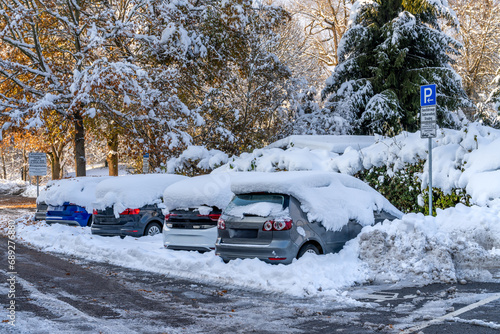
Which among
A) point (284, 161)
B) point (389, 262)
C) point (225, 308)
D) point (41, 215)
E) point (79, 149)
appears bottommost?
point (225, 308)

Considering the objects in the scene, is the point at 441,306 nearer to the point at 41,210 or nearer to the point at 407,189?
the point at 407,189

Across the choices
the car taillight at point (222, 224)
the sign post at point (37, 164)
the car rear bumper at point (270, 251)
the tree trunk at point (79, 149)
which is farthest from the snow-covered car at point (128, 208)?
the sign post at point (37, 164)

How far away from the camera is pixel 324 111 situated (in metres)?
26.2

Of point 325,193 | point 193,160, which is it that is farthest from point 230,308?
point 193,160

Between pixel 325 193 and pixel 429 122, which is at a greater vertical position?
pixel 429 122

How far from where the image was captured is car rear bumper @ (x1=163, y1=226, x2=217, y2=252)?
1059 centimetres

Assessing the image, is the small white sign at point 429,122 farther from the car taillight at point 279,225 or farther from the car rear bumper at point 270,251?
the car rear bumper at point 270,251

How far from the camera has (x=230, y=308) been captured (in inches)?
273

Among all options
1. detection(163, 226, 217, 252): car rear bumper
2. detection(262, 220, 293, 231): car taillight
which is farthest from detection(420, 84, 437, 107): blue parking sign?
detection(163, 226, 217, 252): car rear bumper

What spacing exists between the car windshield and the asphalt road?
1338 mm

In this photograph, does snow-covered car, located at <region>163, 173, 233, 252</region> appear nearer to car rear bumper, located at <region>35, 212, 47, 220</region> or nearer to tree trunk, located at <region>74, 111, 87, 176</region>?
car rear bumper, located at <region>35, 212, 47, 220</region>

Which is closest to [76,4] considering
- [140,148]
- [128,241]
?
[140,148]

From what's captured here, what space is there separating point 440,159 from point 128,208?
309 inches

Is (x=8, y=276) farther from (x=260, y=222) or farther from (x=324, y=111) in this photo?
(x=324, y=111)
